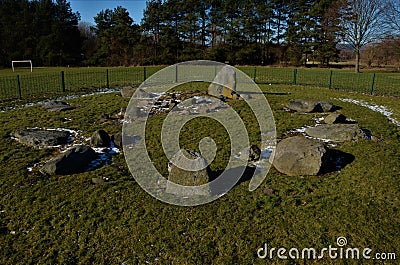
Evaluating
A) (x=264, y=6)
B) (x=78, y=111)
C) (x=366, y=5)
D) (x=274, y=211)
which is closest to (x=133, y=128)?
(x=78, y=111)

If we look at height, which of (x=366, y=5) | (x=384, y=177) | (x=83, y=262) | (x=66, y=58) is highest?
(x=366, y=5)

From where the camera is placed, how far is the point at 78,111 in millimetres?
10641

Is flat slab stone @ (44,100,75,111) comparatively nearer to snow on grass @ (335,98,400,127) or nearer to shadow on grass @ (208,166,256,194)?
shadow on grass @ (208,166,256,194)

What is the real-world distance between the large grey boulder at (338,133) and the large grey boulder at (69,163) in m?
5.68

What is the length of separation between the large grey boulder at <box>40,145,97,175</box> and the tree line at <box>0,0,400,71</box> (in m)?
33.4

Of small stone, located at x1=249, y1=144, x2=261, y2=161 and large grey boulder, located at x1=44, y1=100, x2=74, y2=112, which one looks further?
large grey boulder, located at x1=44, y1=100, x2=74, y2=112

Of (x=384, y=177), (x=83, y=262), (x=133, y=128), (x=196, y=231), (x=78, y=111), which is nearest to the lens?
(x=83, y=262)

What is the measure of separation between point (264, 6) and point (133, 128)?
37563 mm

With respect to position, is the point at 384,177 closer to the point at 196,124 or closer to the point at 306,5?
the point at 196,124

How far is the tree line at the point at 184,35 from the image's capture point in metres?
39.0

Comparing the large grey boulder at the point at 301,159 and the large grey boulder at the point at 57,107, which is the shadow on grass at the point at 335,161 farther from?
the large grey boulder at the point at 57,107

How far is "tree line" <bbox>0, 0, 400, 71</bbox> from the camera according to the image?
39.0 m

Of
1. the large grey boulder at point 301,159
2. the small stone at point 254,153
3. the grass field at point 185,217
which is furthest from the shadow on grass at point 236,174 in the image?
the large grey boulder at point 301,159

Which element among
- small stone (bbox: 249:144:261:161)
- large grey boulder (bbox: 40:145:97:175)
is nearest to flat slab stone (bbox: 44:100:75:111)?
large grey boulder (bbox: 40:145:97:175)
